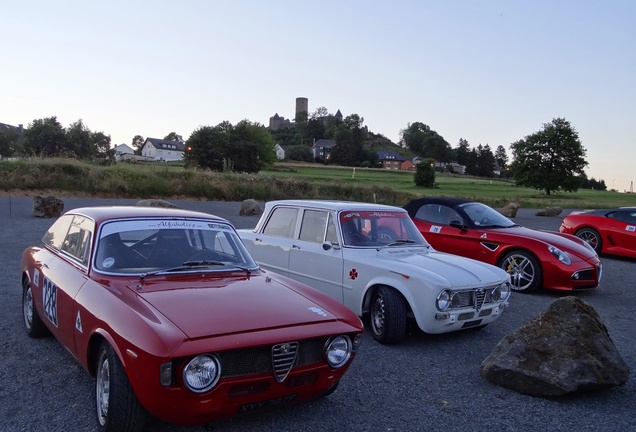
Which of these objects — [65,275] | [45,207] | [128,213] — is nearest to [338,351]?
[128,213]

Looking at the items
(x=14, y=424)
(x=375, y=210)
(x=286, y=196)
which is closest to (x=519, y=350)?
(x=375, y=210)

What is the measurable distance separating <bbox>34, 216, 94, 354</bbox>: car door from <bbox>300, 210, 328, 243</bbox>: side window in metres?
2.86

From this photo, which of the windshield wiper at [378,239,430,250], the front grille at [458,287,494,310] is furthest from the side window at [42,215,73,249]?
the front grille at [458,287,494,310]

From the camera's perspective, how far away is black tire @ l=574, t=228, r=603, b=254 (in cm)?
1330

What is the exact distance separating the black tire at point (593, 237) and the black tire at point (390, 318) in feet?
30.7

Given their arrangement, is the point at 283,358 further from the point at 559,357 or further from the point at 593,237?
the point at 593,237

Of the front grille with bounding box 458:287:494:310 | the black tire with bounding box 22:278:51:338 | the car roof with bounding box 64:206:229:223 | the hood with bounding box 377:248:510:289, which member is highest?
the car roof with bounding box 64:206:229:223

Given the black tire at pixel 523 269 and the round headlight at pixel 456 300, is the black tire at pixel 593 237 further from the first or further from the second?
the round headlight at pixel 456 300

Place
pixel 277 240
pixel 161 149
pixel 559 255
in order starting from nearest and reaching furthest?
pixel 277 240, pixel 559 255, pixel 161 149

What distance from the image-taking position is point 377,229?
6.76 meters

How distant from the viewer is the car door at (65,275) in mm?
4141

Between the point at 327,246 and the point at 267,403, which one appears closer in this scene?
the point at 267,403

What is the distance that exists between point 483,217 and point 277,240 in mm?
4425

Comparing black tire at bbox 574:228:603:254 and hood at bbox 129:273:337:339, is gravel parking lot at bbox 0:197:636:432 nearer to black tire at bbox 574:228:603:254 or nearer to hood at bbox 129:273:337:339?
hood at bbox 129:273:337:339
